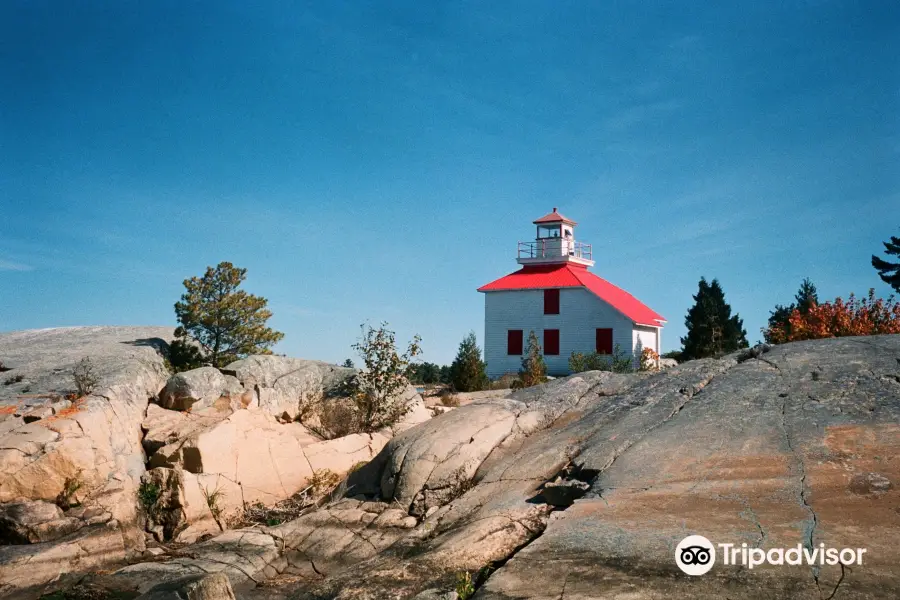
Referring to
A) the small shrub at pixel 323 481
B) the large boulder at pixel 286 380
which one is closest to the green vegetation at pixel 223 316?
the large boulder at pixel 286 380

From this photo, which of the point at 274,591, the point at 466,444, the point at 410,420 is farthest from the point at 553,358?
the point at 274,591

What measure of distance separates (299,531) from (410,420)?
7.14m

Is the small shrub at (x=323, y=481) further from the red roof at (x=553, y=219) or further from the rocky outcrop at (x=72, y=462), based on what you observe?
the red roof at (x=553, y=219)

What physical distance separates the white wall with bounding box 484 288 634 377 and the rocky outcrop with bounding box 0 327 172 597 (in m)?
24.3

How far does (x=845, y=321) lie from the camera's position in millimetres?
18969

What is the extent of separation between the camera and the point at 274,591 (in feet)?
28.8

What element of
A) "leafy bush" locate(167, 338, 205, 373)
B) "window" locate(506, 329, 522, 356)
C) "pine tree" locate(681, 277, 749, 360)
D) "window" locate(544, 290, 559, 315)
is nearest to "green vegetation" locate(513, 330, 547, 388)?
"window" locate(506, 329, 522, 356)

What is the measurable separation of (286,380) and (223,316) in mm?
5910

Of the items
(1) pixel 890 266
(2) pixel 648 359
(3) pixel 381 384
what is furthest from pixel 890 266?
(3) pixel 381 384

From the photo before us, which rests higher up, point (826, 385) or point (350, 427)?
point (826, 385)

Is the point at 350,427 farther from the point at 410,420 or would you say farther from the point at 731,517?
the point at 731,517

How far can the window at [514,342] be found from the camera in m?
39.1

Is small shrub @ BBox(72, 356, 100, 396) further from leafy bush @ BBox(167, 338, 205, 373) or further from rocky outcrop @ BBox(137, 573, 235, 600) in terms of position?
rocky outcrop @ BBox(137, 573, 235, 600)

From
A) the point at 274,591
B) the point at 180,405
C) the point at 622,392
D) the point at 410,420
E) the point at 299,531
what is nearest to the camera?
the point at 274,591
